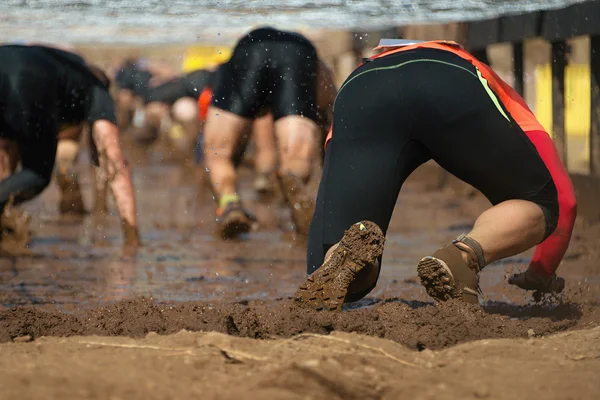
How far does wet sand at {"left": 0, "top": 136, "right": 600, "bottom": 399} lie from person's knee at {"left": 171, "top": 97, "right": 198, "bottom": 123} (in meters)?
10.0

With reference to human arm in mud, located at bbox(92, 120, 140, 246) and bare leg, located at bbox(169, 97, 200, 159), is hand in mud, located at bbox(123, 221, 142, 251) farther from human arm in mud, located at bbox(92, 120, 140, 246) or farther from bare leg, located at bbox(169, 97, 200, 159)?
bare leg, located at bbox(169, 97, 200, 159)

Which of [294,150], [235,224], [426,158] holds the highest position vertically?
[426,158]

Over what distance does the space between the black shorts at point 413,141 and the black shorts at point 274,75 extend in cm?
340

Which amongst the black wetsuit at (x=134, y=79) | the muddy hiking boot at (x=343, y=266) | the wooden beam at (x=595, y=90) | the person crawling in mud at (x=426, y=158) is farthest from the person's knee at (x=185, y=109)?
the muddy hiking boot at (x=343, y=266)

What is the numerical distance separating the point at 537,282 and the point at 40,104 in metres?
3.79

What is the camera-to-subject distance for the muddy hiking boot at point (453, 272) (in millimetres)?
3889

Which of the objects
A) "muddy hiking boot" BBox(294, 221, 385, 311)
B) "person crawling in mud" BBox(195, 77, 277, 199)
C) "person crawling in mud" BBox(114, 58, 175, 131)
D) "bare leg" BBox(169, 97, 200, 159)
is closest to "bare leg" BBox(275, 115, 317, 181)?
"person crawling in mud" BBox(195, 77, 277, 199)

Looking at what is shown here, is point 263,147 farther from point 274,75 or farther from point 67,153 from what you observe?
point 274,75

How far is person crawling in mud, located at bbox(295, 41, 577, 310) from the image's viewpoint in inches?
158

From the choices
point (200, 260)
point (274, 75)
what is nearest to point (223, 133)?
point (274, 75)

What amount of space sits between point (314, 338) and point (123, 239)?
4360mm

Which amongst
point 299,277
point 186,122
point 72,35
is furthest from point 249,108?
point 72,35

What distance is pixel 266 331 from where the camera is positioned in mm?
4035

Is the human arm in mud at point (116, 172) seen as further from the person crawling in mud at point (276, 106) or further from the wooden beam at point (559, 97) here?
the wooden beam at point (559, 97)
